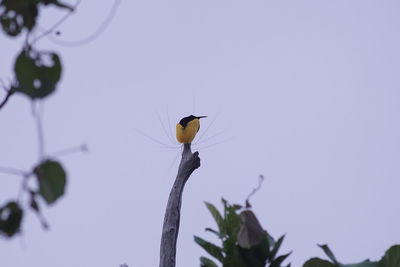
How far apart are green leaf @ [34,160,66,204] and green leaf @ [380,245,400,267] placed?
2.37 meters

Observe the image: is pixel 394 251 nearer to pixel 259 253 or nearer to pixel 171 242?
pixel 259 253

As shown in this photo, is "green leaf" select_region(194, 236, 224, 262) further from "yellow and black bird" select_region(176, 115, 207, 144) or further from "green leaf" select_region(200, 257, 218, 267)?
"yellow and black bird" select_region(176, 115, 207, 144)

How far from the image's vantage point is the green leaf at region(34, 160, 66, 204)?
971 millimetres

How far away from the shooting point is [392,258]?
2932 millimetres

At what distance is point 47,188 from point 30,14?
1.27ft

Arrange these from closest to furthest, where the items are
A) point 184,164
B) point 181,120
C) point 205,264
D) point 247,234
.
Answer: point 247,234 < point 205,264 < point 184,164 < point 181,120

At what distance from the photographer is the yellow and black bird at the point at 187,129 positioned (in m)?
4.43

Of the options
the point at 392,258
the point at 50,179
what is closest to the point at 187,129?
the point at 392,258

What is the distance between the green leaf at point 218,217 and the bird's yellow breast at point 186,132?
Result: 4.31 feet

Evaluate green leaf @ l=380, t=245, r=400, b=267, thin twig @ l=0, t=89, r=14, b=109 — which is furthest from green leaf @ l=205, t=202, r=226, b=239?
thin twig @ l=0, t=89, r=14, b=109

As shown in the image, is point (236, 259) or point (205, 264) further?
point (205, 264)

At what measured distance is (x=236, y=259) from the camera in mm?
2861

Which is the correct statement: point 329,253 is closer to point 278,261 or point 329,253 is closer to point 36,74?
point 278,261

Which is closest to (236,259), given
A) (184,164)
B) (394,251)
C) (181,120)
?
(394,251)
